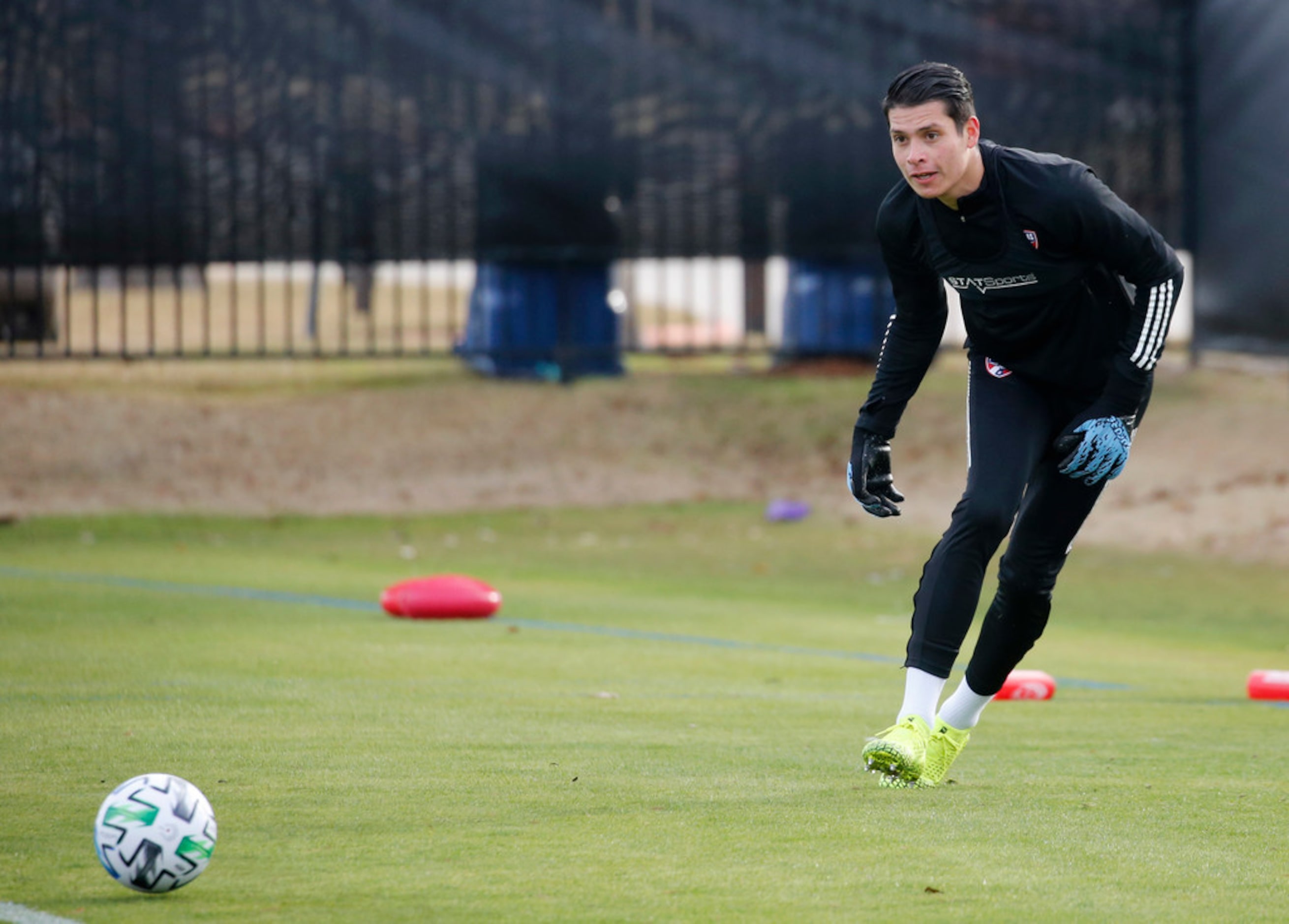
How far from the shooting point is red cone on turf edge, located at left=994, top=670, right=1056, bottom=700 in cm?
807

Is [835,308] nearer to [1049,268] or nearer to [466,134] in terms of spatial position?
[466,134]

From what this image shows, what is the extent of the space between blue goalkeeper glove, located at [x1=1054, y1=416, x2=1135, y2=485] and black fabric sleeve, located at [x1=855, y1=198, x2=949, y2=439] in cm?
56

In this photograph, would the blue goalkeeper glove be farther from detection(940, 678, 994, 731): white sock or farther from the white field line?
the white field line

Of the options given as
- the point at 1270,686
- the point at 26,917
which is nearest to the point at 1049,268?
the point at 26,917

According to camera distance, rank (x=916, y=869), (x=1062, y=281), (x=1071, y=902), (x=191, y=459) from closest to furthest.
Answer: (x=1071, y=902), (x=916, y=869), (x=1062, y=281), (x=191, y=459)

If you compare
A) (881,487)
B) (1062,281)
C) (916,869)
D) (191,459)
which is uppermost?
(1062,281)

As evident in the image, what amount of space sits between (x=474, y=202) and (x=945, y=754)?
15.6 metres

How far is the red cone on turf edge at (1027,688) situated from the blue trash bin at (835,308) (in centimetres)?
1287

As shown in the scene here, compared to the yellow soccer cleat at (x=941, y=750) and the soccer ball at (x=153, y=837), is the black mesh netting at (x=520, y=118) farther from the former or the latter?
the soccer ball at (x=153, y=837)

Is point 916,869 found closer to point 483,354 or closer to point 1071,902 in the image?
point 1071,902

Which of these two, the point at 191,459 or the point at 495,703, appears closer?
the point at 495,703

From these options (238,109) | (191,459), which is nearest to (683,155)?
(238,109)

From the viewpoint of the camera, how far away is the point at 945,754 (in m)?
5.55

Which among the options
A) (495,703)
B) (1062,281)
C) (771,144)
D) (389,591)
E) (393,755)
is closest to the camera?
(1062,281)
